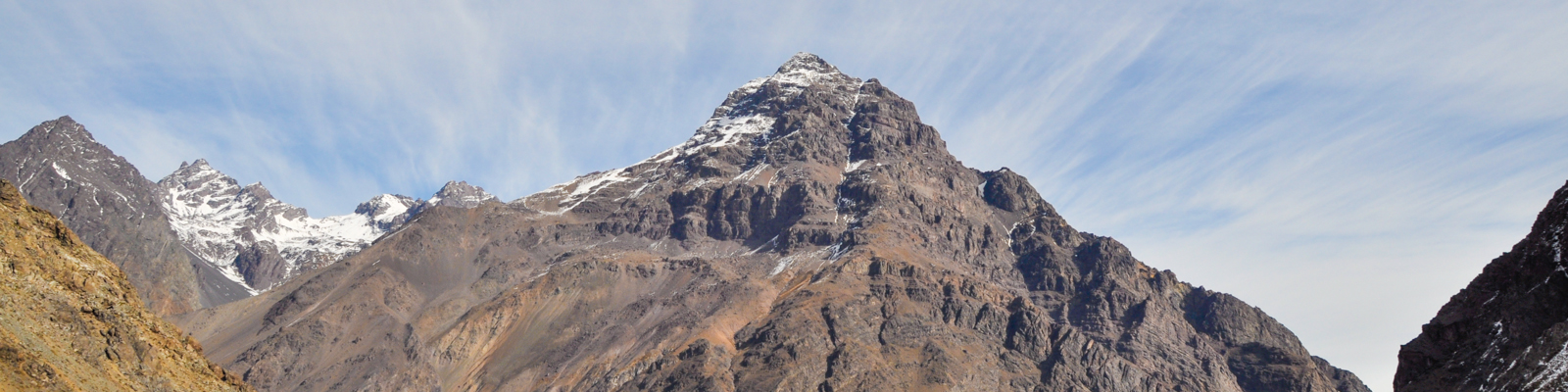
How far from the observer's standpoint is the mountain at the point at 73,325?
6469 cm

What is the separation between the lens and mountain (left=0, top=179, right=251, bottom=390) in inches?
2547

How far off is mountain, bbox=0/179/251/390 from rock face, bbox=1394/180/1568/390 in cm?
10697

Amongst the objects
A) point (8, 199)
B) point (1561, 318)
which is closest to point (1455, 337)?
point (1561, 318)

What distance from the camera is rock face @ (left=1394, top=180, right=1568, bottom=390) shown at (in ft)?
284

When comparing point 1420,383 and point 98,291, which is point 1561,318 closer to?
point 1420,383

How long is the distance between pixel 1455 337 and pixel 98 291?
12223 centimetres

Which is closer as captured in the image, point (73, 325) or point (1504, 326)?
point (73, 325)

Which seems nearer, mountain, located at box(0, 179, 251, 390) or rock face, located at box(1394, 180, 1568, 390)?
mountain, located at box(0, 179, 251, 390)

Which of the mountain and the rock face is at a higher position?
the rock face

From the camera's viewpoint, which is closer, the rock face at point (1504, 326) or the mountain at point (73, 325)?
the mountain at point (73, 325)

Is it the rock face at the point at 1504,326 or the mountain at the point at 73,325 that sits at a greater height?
the rock face at the point at 1504,326

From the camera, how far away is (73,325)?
70.2 meters

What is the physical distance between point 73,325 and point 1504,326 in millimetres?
121781

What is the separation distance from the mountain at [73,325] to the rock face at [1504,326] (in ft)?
351
